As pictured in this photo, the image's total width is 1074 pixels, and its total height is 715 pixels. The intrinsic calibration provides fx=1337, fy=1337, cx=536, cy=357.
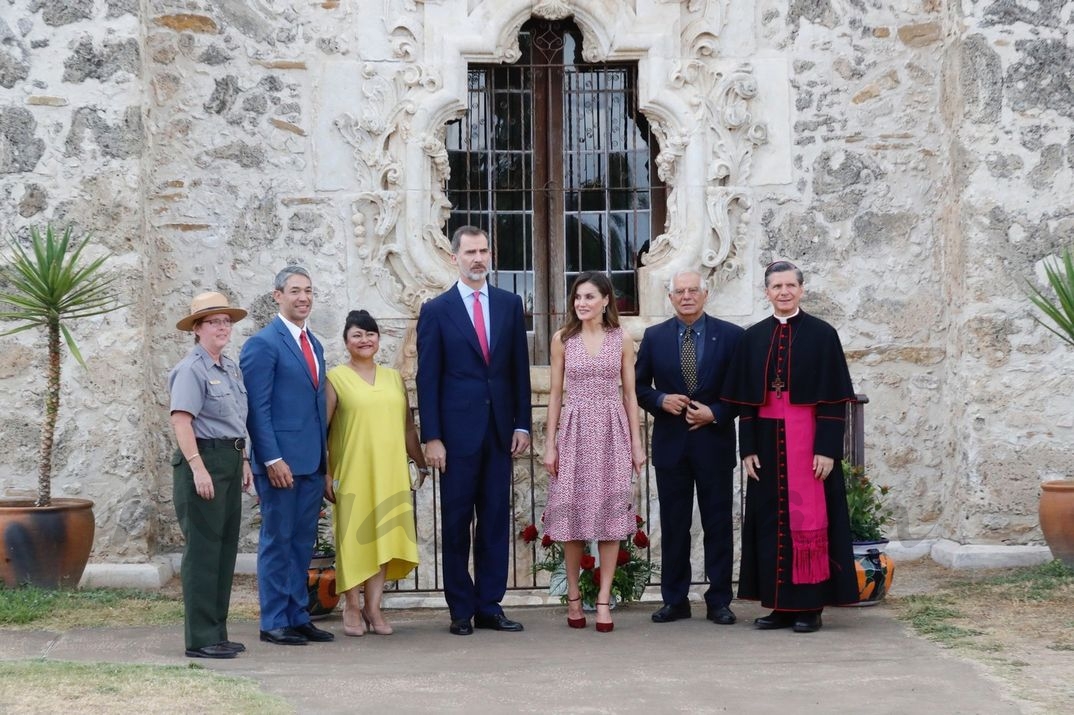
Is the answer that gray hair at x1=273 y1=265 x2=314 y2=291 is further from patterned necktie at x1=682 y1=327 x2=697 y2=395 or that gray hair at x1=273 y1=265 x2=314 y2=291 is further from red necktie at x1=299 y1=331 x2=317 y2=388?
patterned necktie at x1=682 y1=327 x2=697 y2=395

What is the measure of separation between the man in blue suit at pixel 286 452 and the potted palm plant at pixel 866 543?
2.52 m

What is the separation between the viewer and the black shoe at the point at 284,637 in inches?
215

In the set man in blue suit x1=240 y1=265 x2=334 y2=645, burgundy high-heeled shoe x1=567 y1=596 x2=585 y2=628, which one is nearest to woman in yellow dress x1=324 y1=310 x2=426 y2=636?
man in blue suit x1=240 y1=265 x2=334 y2=645

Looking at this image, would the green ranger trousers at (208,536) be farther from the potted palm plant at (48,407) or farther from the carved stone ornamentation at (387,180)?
the carved stone ornamentation at (387,180)

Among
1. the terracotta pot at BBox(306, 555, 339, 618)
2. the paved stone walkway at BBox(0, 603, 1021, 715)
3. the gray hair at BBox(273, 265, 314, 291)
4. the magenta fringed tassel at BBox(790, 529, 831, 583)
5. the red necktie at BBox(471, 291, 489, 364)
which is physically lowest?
the paved stone walkway at BBox(0, 603, 1021, 715)

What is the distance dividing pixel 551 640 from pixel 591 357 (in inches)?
47.4

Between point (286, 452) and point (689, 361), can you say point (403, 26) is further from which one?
point (286, 452)

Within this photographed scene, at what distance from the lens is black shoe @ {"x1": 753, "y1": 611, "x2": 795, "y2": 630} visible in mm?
5773

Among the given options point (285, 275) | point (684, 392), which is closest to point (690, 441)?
point (684, 392)

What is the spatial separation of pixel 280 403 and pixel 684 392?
1781 mm

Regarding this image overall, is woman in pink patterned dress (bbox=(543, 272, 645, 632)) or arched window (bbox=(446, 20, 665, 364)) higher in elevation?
arched window (bbox=(446, 20, 665, 364))

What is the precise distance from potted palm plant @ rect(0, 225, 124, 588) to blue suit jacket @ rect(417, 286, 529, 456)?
1.85 meters

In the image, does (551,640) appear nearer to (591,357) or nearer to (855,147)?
(591,357)

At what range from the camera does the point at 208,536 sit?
5.11 meters
